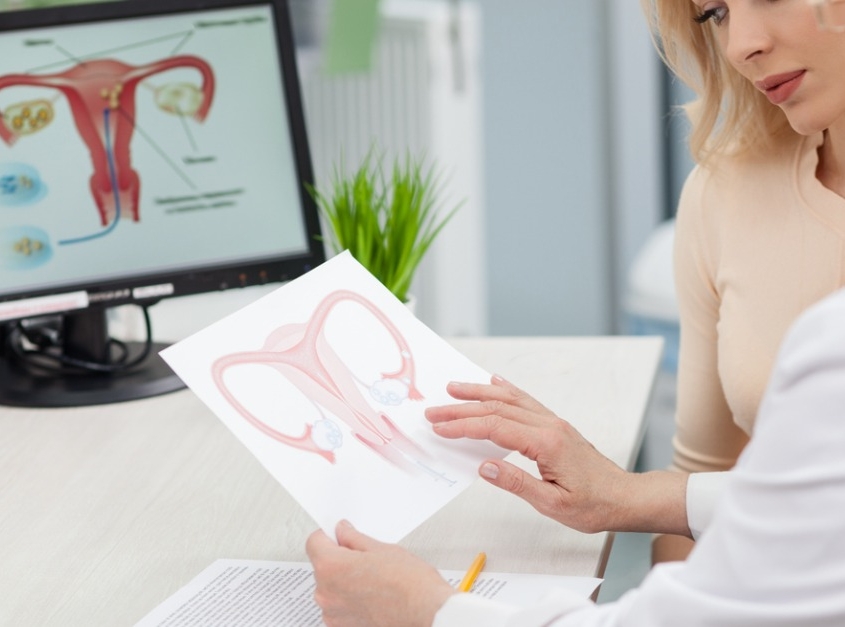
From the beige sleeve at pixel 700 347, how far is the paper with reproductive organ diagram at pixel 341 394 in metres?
0.38

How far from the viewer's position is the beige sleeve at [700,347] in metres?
1.27

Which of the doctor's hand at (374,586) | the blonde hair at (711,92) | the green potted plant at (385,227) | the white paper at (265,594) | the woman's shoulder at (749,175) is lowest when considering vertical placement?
the white paper at (265,594)

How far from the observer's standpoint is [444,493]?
92cm

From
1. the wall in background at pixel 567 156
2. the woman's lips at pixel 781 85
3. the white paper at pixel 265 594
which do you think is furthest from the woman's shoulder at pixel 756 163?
the wall in background at pixel 567 156

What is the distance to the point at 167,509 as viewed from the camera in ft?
3.53

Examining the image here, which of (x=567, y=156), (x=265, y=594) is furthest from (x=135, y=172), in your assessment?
(x=567, y=156)

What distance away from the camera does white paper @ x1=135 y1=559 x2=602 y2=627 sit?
860 mm

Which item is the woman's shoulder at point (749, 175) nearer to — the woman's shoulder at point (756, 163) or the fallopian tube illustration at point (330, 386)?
the woman's shoulder at point (756, 163)

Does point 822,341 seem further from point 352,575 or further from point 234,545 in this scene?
point 234,545

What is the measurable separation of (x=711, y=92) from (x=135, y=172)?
0.65 metres

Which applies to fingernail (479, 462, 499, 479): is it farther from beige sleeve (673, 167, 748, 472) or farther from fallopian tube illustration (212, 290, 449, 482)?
beige sleeve (673, 167, 748, 472)

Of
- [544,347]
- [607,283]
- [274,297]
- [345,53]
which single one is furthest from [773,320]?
[607,283]

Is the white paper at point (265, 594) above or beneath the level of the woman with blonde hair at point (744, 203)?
beneath

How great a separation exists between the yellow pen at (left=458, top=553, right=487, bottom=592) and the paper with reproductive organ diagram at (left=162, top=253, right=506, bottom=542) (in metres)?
0.05
